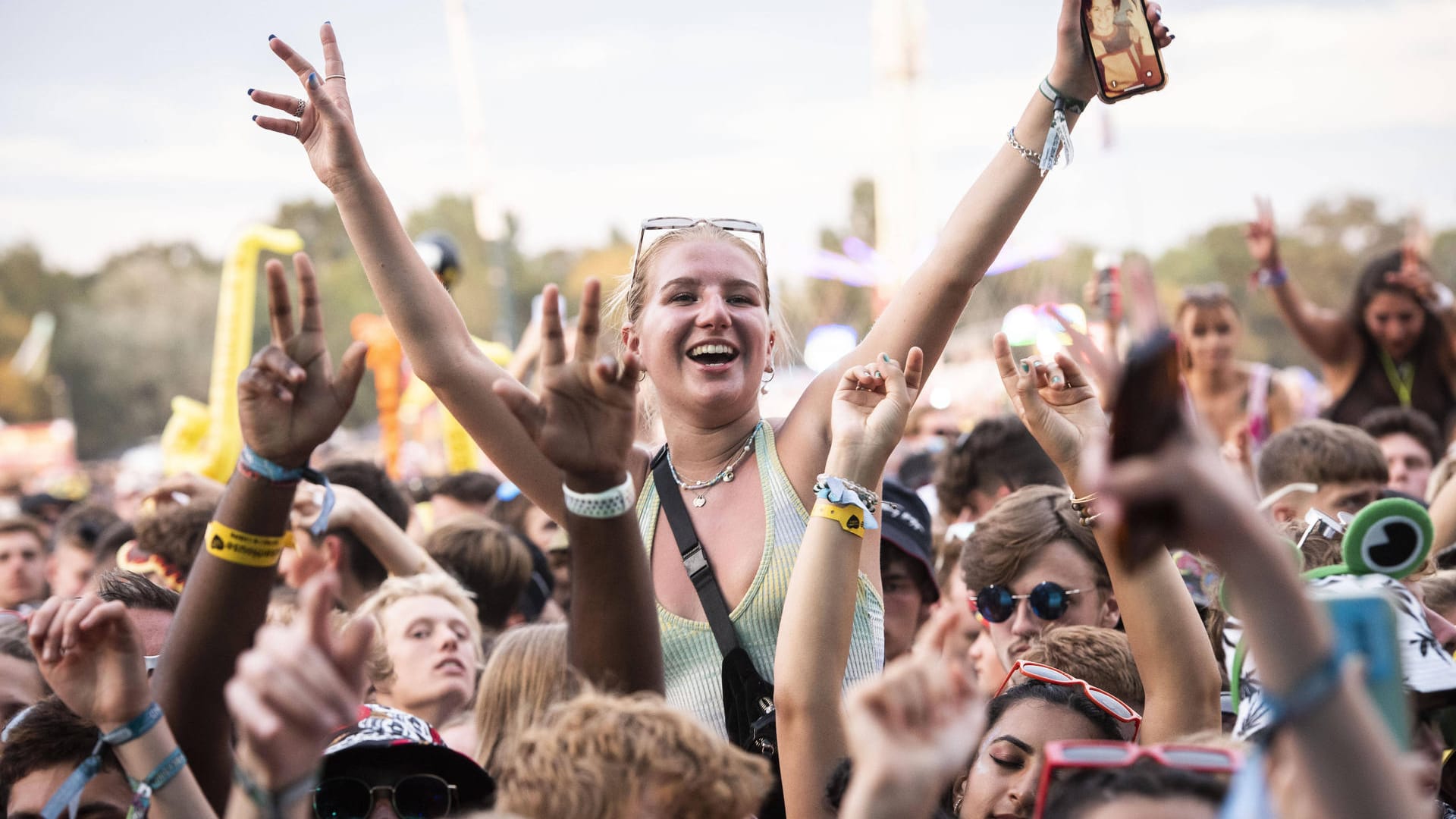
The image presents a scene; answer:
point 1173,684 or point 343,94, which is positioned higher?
point 343,94

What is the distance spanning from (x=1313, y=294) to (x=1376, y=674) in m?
72.0

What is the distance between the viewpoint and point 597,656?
6.39ft

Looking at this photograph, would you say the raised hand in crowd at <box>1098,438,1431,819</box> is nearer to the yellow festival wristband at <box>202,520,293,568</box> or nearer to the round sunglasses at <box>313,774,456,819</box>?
the yellow festival wristband at <box>202,520,293,568</box>

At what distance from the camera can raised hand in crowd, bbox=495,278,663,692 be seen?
1.89 m

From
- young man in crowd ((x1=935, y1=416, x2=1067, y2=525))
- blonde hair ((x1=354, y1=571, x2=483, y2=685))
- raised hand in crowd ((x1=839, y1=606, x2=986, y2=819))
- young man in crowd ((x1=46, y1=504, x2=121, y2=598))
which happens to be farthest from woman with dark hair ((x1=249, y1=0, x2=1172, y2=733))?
young man in crowd ((x1=46, y1=504, x2=121, y2=598))

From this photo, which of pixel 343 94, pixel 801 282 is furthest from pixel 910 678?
pixel 801 282

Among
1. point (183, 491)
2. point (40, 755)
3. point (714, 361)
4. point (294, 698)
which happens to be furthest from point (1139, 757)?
point (183, 491)

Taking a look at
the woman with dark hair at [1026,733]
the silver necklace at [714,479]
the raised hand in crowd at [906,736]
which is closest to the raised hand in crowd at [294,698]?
the raised hand in crowd at [906,736]

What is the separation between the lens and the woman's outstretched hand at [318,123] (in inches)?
107

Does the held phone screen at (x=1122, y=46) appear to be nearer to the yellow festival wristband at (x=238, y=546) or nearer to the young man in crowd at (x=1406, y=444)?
the yellow festival wristband at (x=238, y=546)

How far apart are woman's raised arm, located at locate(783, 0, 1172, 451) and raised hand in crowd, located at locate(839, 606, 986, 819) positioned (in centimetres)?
121

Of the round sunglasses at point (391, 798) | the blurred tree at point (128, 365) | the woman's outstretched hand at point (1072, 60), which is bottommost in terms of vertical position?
the blurred tree at point (128, 365)

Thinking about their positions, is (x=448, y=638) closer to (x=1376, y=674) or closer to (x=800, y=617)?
(x=800, y=617)

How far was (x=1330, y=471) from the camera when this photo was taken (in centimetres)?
470
